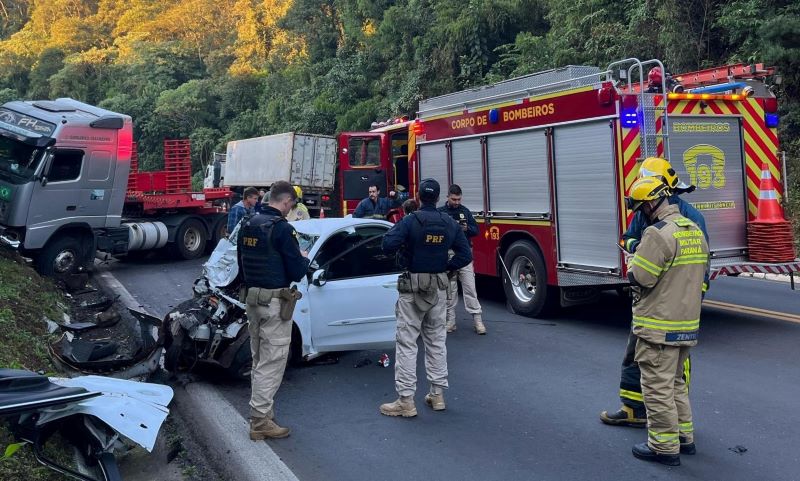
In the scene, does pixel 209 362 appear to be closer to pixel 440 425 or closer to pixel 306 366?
pixel 306 366

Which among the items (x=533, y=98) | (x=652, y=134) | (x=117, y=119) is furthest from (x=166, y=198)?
(x=652, y=134)

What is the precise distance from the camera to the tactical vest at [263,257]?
518cm

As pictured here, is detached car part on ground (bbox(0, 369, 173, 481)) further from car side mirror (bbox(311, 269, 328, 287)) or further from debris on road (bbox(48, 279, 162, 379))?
car side mirror (bbox(311, 269, 328, 287))

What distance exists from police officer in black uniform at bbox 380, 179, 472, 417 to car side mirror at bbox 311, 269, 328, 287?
106cm

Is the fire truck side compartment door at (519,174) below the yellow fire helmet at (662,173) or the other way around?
the other way around

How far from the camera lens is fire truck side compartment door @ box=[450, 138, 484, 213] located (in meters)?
10.0

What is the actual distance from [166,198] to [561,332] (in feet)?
33.6

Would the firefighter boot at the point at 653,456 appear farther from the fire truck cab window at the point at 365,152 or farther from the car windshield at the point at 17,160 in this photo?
the car windshield at the point at 17,160

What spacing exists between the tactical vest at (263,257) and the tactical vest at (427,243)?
3.45 feet

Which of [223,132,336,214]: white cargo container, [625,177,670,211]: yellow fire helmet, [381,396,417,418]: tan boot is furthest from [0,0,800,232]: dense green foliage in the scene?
[381,396,417,418]: tan boot

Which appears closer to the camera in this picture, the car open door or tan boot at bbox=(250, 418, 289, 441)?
tan boot at bbox=(250, 418, 289, 441)

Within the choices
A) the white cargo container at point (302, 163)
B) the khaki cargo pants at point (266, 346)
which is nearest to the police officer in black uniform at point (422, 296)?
the khaki cargo pants at point (266, 346)

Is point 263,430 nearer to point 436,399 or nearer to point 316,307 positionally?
point 436,399

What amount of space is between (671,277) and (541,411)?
1.77 metres
